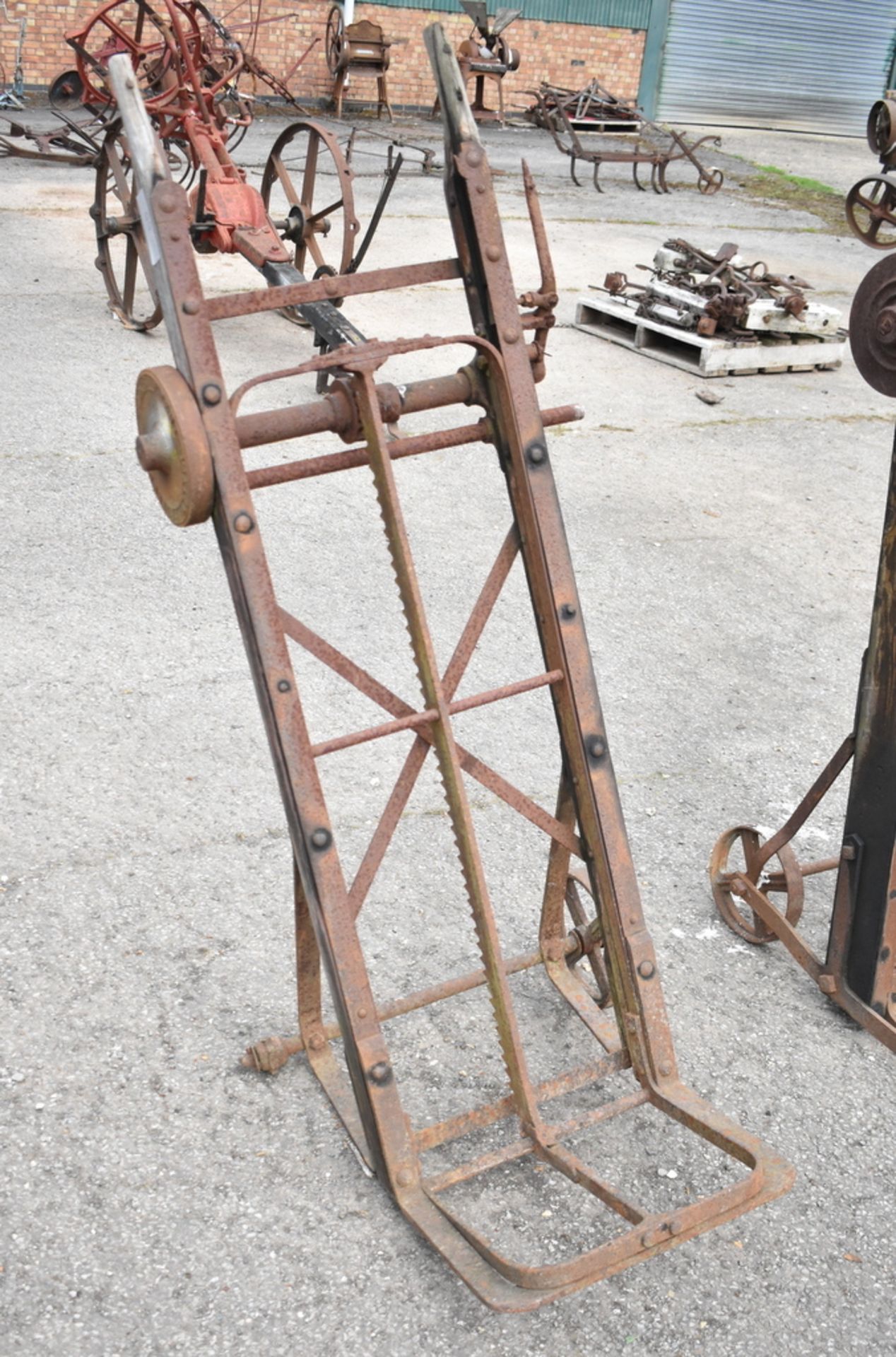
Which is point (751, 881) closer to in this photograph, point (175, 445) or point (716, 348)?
point (175, 445)

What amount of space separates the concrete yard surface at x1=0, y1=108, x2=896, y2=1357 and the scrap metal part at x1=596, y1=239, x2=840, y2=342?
643mm

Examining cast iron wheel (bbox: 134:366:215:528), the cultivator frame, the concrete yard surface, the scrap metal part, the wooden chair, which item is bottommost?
the concrete yard surface

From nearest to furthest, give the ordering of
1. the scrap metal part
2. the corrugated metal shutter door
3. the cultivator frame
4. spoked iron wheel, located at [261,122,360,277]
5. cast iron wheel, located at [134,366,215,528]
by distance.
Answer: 1. cast iron wheel, located at [134,366,215,528]
2. spoked iron wheel, located at [261,122,360,277]
3. the scrap metal part
4. the cultivator frame
5. the corrugated metal shutter door

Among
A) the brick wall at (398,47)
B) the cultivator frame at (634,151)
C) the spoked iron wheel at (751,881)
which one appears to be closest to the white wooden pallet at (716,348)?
the cultivator frame at (634,151)

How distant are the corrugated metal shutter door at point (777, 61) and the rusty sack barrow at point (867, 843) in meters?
15.4

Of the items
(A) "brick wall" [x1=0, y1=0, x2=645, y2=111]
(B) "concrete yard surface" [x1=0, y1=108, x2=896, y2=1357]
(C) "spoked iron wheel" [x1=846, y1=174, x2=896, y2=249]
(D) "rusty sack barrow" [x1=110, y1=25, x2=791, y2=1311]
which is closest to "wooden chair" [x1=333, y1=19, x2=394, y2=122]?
(A) "brick wall" [x1=0, y1=0, x2=645, y2=111]

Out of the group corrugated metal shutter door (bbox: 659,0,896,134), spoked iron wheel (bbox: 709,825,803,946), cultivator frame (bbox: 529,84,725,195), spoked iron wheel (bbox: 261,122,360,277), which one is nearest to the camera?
spoked iron wheel (bbox: 709,825,803,946)

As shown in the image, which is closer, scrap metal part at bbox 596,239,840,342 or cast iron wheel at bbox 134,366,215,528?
cast iron wheel at bbox 134,366,215,528

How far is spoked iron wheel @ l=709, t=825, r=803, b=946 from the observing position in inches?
113

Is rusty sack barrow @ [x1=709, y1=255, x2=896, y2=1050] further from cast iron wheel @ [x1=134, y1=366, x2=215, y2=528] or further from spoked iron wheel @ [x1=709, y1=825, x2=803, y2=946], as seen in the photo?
cast iron wheel @ [x1=134, y1=366, x2=215, y2=528]

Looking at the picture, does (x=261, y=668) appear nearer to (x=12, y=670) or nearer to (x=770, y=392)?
(x=12, y=670)

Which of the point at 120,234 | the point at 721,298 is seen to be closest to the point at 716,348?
the point at 721,298

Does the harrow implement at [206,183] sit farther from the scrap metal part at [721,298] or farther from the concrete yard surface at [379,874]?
the scrap metal part at [721,298]

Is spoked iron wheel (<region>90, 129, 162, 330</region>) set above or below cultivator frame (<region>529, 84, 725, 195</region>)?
below
